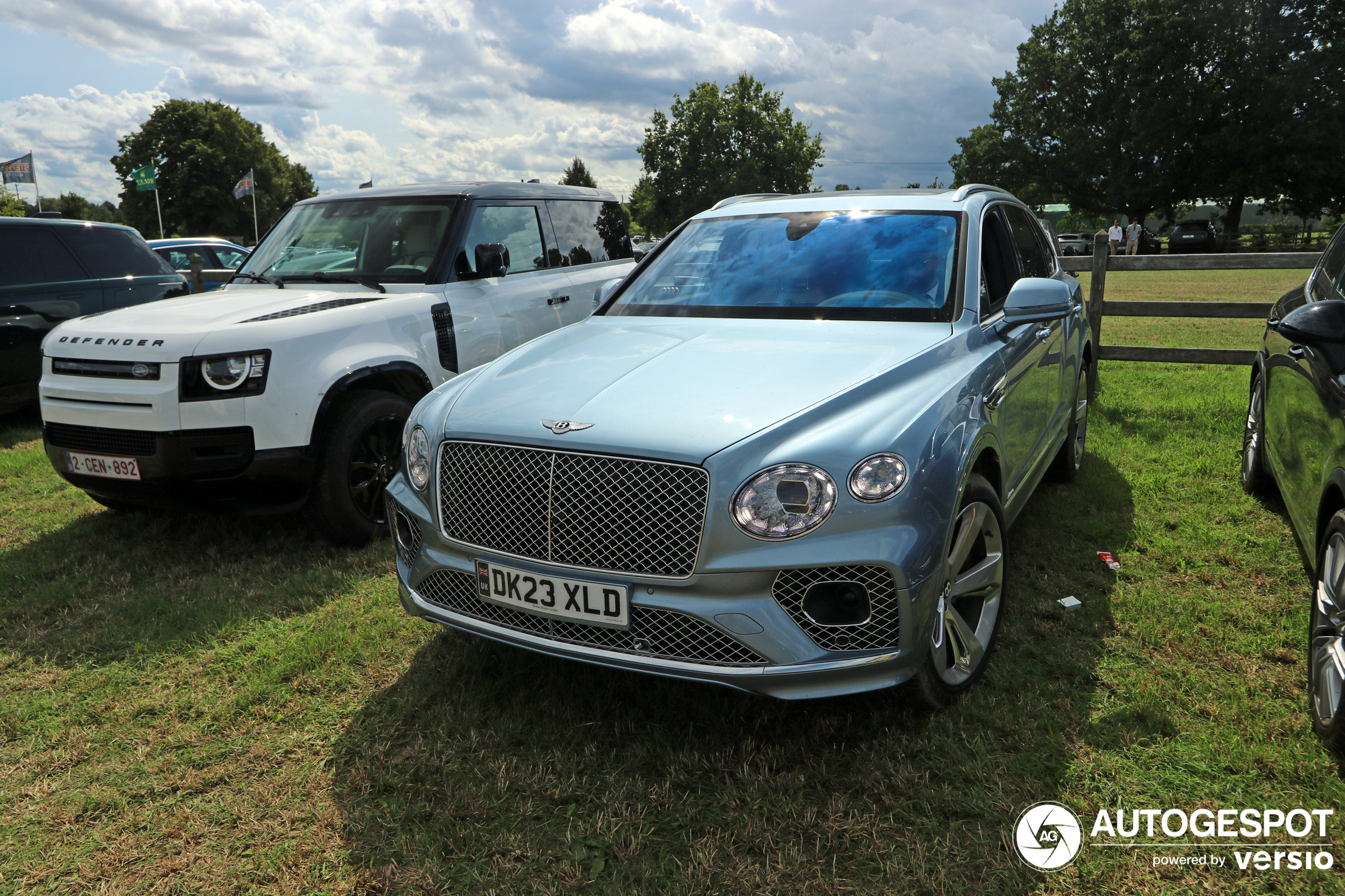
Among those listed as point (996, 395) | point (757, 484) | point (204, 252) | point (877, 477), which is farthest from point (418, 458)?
point (204, 252)

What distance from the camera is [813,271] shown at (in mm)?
3863

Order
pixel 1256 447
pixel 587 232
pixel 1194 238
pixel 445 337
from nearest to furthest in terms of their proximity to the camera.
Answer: pixel 1256 447 → pixel 445 337 → pixel 587 232 → pixel 1194 238

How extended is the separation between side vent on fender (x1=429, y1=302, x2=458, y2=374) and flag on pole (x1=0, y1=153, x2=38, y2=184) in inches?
1456

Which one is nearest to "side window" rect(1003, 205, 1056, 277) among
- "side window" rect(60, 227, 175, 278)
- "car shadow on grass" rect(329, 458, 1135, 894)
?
"car shadow on grass" rect(329, 458, 1135, 894)

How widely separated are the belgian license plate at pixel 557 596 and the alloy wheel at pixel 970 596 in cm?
99

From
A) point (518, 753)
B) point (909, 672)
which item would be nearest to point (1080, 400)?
point (909, 672)

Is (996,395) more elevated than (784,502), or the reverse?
(996,395)

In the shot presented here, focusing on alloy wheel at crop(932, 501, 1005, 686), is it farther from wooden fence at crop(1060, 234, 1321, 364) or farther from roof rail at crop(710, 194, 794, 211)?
wooden fence at crop(1060, 234, 1321, 364)

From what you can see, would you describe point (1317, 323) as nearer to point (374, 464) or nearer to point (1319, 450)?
point (1319, 450)

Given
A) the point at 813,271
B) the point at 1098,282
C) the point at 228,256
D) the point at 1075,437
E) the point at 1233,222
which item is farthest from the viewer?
the point at 1233,222

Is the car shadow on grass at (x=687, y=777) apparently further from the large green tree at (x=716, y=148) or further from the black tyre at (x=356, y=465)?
the large green tree at (x=716, y=148)

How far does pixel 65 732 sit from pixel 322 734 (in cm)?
93

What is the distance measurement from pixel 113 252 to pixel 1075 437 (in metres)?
8.80

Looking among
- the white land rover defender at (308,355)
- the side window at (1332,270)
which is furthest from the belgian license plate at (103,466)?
the side window at (1332,270)
